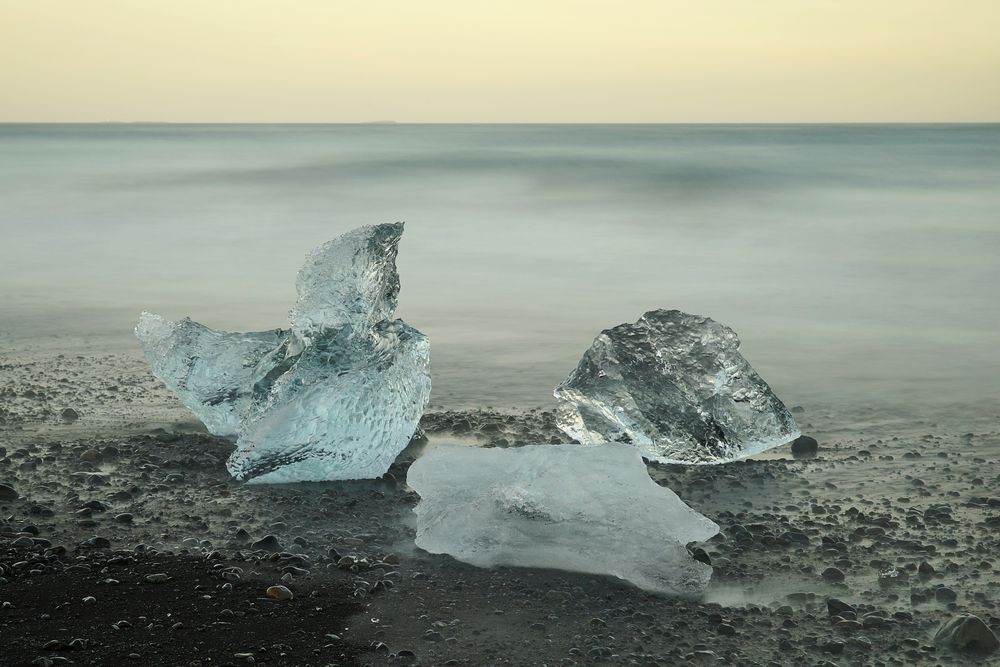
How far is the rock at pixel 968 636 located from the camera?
3.19m

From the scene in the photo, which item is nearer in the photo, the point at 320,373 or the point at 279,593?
the point at 279,593

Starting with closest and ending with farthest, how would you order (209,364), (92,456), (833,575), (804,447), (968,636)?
(968,636), (833,575), (92,456), (804,447), (209,364)

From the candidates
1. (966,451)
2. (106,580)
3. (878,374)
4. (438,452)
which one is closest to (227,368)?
(438,452)

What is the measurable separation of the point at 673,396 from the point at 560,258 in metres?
8.26

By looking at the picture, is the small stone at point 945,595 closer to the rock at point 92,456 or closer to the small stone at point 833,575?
the small stone at point 833,575

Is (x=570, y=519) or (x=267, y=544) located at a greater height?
(x=570, y=519)

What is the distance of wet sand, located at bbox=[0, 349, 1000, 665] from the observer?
3.16m

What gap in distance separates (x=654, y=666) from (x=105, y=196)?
67.3 feet

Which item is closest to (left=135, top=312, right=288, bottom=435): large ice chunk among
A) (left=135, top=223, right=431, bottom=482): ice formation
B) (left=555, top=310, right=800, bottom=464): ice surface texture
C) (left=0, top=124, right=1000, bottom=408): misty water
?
(left=135, top=223, right=431, bottom=482): ice formation

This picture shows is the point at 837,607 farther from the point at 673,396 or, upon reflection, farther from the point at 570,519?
the point at 673,396

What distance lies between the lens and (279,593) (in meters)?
3.46

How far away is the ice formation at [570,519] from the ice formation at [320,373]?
0.60 metres

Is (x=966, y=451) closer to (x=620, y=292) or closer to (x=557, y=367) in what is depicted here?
(x=557, y=367)

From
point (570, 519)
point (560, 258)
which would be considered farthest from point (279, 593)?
point (560, 258)
